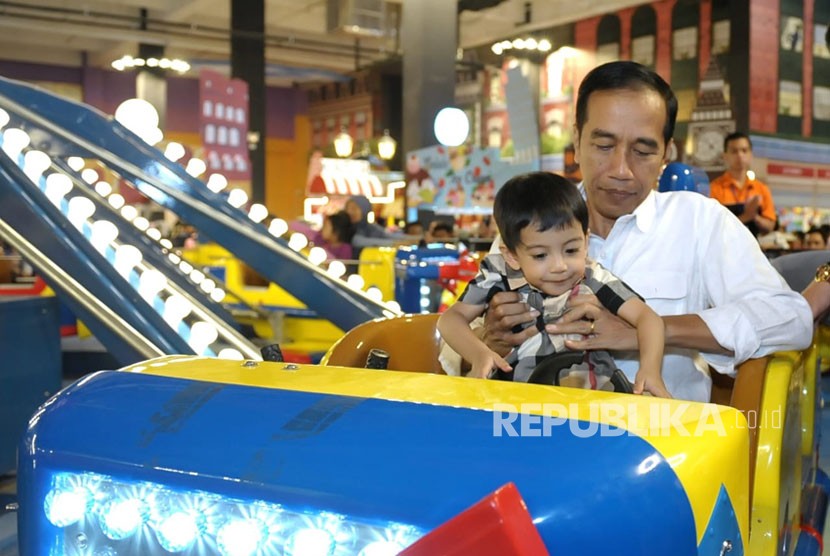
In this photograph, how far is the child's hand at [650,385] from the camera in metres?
1.22

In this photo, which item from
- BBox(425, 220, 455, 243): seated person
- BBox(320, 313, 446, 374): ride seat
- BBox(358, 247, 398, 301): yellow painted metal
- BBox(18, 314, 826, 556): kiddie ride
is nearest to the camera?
BBox(18, 314, 826, 556): kiddie ride

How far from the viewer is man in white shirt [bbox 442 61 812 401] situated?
1.44 m

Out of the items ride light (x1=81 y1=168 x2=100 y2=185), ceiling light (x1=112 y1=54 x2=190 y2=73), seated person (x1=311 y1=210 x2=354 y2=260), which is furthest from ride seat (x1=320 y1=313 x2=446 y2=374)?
ceiling light (x1=112 y1=54 x2=190 y2=73)

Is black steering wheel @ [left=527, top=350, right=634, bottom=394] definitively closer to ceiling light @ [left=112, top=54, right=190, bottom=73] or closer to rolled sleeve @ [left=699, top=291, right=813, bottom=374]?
rolled sleeve @ [left=699, top=291, right=813, bottom=374]

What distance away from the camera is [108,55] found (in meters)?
15.4

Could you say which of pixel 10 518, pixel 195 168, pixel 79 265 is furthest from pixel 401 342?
pixel 195 168

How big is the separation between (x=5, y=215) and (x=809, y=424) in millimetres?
2201

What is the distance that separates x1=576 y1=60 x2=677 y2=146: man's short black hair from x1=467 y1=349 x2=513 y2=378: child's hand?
520 mm

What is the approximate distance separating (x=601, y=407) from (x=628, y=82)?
0.84 m

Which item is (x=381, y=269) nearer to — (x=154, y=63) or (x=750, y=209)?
(x=750, y=209)

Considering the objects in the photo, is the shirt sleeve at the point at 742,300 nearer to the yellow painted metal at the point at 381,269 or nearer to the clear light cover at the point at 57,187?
the clear light cover at the point at 57,187

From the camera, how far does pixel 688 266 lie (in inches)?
61.8

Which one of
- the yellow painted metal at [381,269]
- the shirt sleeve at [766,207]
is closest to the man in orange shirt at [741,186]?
the shirt sleeve at [766,207]

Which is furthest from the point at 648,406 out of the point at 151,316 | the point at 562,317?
the point at 151,316
